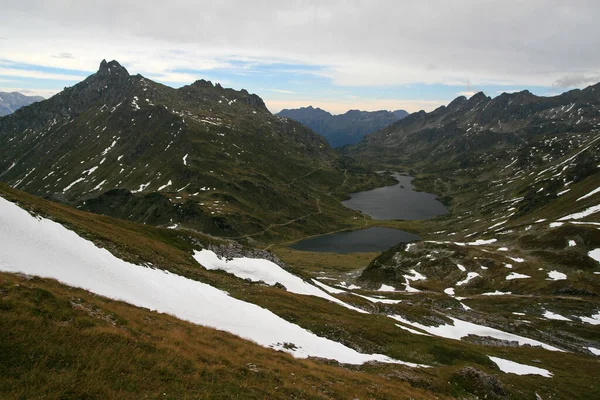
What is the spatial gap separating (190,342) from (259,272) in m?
42.8

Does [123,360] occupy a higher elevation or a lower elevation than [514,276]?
higher

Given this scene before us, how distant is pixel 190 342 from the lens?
22.1 metres

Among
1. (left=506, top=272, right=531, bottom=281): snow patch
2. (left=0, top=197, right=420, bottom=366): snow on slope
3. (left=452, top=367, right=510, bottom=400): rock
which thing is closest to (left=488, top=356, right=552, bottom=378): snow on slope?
(left=452, top=367, right=510, bottom=400): rock

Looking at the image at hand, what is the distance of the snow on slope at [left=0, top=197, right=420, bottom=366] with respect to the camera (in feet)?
88.4

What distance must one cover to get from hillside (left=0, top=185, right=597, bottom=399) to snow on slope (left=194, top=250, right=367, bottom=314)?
540mm

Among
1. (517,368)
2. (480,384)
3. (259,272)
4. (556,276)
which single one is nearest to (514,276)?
(556,276)

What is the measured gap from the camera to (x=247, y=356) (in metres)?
23.3

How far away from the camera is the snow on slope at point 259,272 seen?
62.7 meters

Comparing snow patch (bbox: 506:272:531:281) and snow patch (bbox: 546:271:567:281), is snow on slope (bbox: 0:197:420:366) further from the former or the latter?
snow patch (bbox: 546:271:567:281)

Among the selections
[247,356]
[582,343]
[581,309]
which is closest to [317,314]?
[247,356]

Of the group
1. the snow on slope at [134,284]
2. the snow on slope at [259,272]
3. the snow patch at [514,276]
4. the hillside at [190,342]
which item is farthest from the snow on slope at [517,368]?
the snow patch at [514,276]

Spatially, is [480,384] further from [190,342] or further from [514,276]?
[514,276]

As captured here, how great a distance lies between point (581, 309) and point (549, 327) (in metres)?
15.0

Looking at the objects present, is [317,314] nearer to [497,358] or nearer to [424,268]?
[497,358]
